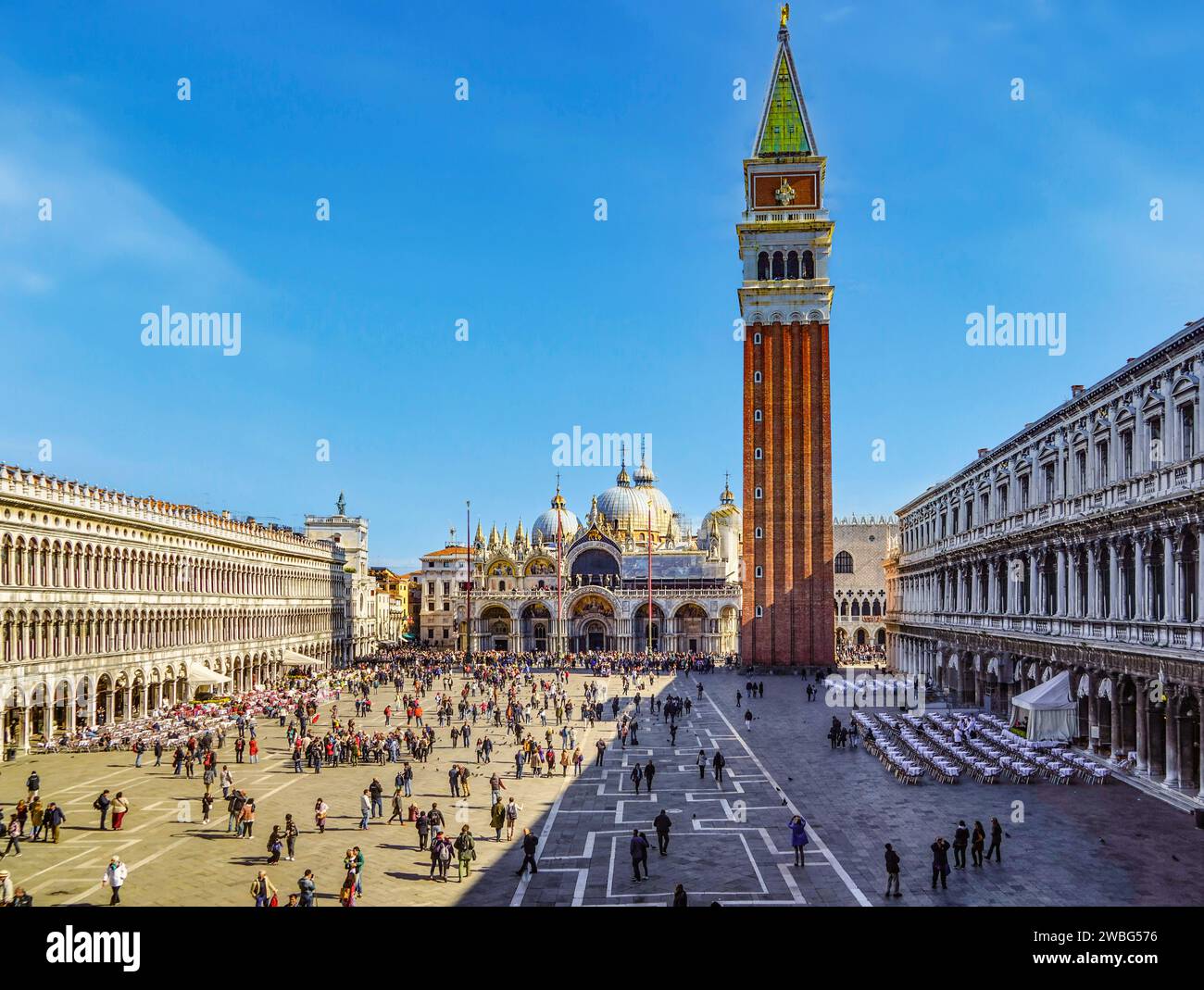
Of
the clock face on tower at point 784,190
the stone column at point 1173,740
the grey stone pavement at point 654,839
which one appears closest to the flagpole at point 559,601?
the clock face on tower at point 784,190

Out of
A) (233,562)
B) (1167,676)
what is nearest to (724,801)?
(1167,676)

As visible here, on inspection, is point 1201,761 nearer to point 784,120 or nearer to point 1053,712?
point 1053,712

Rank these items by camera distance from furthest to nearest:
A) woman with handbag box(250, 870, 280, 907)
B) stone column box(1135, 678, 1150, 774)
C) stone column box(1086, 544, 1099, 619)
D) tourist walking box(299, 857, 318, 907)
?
stone column box(1086, 544, 1099, 619) < stone column box(1135, 678, 1150, 774) < tourist walking box(299, 857, 318, 907) < woman with handbag box(250, 870, 280, 907)

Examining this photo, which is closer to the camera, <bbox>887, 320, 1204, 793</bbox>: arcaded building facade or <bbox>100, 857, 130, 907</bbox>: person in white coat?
<bbox>100, 857, 130, 907</bbox>: person in white coat

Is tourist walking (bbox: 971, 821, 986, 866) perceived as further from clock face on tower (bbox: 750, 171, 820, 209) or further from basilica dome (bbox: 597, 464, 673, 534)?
basilica dome (bbox: 597, 464, 673, 534)

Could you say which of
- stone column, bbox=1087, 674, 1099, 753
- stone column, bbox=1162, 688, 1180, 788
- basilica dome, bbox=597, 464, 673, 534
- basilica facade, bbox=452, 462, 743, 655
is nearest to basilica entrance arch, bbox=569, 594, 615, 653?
basilica facade, bbox=452, 462, 743, 655

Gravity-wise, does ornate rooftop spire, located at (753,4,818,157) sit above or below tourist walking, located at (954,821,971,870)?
above

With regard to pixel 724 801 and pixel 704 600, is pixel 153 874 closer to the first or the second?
pixel 724 801
